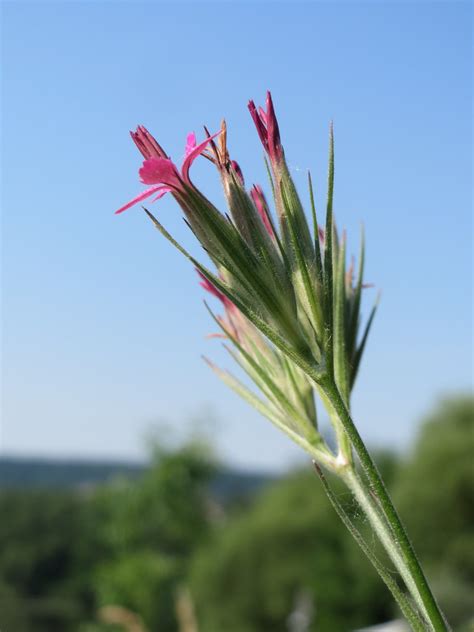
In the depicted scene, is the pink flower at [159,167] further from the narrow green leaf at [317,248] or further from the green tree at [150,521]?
the green tree at [150,521]

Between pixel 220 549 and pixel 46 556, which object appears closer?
pixel 220 549

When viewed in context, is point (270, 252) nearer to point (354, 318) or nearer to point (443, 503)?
point (354, 318)

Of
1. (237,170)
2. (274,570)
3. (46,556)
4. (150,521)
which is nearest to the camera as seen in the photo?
(237,170)

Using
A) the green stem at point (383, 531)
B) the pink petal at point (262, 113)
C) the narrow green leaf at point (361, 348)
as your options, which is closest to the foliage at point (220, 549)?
the narrow green leaf at point (361, 348)

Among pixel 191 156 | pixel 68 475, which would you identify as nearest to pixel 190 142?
pixel 191 156

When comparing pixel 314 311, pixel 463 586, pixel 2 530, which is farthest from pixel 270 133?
pixel 2 530

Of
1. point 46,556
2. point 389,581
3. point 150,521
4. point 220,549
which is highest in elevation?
point 46,556
